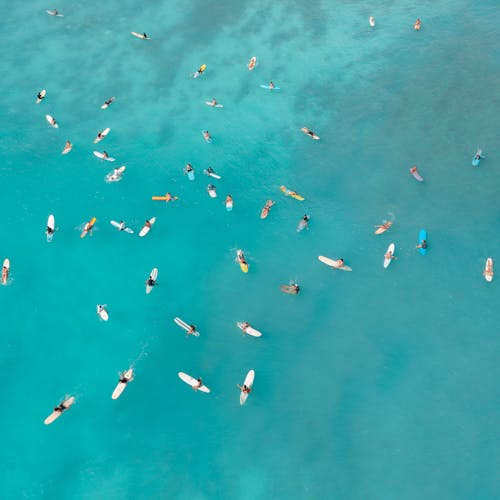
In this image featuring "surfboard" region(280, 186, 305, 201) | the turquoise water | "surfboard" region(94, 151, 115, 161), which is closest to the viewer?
the turquoise water

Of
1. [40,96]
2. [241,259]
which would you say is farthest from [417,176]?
[40,96]

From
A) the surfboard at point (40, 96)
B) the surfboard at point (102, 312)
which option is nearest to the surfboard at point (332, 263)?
the surfboard at point (102, 312)

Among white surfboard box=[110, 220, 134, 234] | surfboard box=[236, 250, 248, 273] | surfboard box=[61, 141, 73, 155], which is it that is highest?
surfboard box=[61, 141, 73, 155]

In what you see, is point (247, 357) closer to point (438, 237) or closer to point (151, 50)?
point (438, 237)

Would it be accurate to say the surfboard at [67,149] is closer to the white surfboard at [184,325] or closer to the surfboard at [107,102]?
the surfboard at [107,102]

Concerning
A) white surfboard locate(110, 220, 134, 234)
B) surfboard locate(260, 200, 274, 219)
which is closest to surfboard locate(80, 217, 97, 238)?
white surfboard locate(110, 220, 134, 234)

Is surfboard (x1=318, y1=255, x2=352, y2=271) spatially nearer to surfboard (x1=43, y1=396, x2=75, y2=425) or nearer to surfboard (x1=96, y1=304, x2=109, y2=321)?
surfboard (x1=96, y1=304, x2=109, y2=321)
